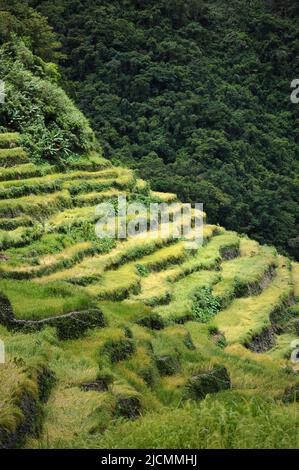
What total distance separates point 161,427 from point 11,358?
3.00 m

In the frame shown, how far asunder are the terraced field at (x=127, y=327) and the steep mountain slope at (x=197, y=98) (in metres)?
13.9

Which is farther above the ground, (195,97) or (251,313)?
(195,97)

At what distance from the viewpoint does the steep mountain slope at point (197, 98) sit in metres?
50.2

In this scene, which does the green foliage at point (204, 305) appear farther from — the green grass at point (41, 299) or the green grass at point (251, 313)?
the green grass at point (41, 299)

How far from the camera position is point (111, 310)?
17547 mm

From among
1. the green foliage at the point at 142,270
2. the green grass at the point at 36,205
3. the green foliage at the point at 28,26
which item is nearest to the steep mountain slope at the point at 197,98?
the green foliage at the point at 28,26

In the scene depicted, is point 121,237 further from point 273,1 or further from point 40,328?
point 273,1

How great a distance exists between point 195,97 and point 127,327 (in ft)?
160

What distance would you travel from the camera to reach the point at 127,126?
58.1 meters

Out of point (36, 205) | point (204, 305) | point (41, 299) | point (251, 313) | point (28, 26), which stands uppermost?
point (28, 26)

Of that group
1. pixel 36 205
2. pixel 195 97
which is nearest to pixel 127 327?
pixel 36 205

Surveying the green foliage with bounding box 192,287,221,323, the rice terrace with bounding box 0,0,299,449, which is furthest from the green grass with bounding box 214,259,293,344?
the green foliage with bounding box 192,287,221,323

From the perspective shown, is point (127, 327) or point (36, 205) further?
point (36, 205)

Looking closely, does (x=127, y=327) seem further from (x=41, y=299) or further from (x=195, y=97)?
(x=195, y=97)
